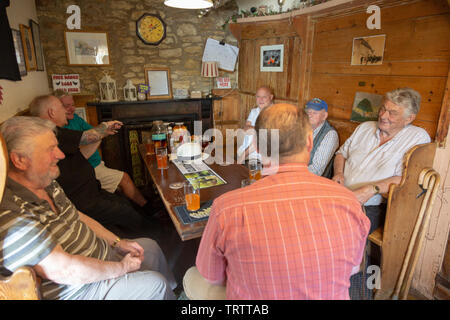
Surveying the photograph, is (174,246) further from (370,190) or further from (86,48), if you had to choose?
(86,48)

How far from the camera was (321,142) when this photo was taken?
2391 millimetres

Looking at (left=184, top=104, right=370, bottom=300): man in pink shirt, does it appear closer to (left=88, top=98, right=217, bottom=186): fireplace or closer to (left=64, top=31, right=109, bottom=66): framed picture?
(left=88, top=98, right=217, bottom=186): fireplace

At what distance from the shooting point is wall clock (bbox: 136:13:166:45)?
3.70 metres

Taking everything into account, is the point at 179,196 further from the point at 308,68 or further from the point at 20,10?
the point at 20,10

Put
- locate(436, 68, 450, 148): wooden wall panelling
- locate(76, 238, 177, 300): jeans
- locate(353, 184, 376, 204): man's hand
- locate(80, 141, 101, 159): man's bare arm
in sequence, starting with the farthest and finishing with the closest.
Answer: locate(80, 141, 101, 159): man's bare arm, locate(353, 184, 376, 204): man's hand, locate(436, 68, 450, 148): wooden wall panelling, locate(76, 238, 177, 300): jeans

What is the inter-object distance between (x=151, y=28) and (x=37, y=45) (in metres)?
1.38

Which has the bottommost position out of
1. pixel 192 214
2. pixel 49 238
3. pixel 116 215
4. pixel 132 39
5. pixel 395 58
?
pixel 116 215

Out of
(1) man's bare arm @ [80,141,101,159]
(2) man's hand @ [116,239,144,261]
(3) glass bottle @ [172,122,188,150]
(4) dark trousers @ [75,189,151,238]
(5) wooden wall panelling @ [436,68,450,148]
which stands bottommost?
(4) dark trousers @ [75,189,151,238]

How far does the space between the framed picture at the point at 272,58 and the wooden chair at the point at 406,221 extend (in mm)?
2071

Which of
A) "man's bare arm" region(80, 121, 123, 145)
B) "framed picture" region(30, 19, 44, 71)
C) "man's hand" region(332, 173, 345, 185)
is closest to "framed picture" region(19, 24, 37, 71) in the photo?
"framed picture" region(30, 19, 44, 71)

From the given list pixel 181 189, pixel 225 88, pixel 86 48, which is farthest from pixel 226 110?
pixel 181 189

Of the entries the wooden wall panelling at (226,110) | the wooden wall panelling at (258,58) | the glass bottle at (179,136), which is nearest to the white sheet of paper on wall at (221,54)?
the wooden wall panelling at (258,58)

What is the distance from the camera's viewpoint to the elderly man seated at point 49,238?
3.25 ft

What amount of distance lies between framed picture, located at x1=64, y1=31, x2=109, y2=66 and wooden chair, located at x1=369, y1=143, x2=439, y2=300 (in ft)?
11.8
